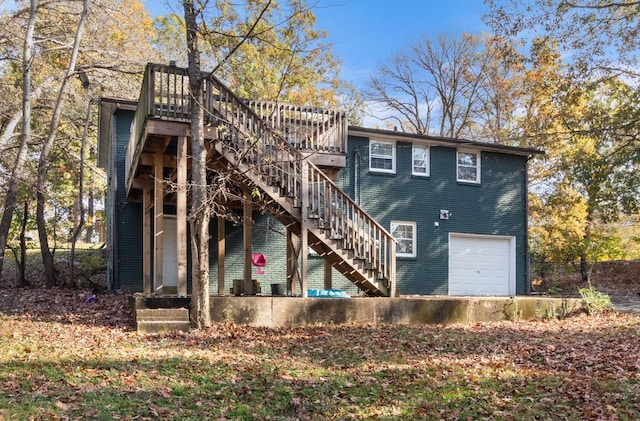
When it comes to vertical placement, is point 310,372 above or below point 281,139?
below

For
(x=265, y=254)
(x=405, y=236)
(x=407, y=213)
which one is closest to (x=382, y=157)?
(x=407, y=213)

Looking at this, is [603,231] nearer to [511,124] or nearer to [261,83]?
[511,124]

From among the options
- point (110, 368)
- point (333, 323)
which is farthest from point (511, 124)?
point (110, 368)

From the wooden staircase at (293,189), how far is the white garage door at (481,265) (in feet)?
27.0

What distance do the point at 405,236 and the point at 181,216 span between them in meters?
10.3

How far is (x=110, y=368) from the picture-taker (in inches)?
266

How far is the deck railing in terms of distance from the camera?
10320mm

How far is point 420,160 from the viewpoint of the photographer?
1944 cm

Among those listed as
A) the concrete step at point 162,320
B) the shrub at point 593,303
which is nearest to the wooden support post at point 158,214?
the concrete step at point 162,320

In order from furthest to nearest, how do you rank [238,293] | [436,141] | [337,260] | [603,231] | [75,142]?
[603,231], [75,142], [436,141], [238,293], [337,260]

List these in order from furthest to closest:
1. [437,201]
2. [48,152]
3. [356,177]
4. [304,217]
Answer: [437,201], [356,177], [48,152], [304,217]

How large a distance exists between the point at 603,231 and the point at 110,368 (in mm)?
25804

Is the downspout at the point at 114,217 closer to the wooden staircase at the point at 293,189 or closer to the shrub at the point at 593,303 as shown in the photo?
the wooden staircase at the point at 293,189

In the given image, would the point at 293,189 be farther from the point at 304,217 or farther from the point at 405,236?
the point at 405,236
